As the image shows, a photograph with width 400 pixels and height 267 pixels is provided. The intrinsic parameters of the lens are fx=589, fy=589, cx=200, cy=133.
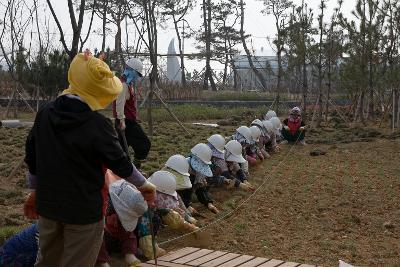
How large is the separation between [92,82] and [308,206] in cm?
435

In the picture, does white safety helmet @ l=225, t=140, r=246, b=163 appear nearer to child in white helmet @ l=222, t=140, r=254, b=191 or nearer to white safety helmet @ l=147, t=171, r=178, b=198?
child in white helmet @ l=222, t=140, r=254, b=191

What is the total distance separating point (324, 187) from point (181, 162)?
287 centimetres

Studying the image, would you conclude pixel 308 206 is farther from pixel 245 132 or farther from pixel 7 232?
pixel 7 232

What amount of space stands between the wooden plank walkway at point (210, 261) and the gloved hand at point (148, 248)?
0.08 m

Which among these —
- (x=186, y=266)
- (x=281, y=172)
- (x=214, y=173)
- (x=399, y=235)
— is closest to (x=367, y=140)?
(x=281, y=172)

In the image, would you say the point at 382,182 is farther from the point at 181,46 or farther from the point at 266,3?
the point at 181,46

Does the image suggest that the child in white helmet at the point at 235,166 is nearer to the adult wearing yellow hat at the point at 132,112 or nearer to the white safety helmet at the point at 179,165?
the adult wearing yellow hat at the point at 132,112

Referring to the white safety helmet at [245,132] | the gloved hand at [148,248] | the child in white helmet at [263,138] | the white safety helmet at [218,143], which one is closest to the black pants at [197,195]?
the white safety helmet at [218,143]

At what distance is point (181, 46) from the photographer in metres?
33.2

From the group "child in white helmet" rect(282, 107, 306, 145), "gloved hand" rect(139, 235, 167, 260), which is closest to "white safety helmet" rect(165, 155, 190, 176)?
"gloved hand" rect(139, 235, 167, 260)

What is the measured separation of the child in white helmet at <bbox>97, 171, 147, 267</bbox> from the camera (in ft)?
13.8

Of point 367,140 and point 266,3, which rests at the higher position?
point 266,3

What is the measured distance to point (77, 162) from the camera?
292cm

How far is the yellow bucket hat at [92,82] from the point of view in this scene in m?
3.01
